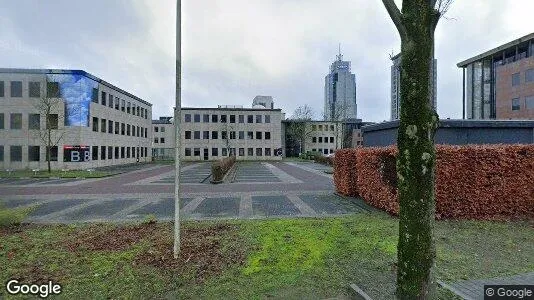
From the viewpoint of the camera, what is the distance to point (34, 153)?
33.6 m

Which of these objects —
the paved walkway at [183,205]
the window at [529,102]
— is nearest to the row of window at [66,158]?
the paved walkway at [183,205]

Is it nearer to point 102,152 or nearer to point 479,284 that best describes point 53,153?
point 102,152

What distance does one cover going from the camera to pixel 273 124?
64.1 metres

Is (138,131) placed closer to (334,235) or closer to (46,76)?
(46,76)

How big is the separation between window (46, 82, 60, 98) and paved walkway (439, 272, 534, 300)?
124 ft

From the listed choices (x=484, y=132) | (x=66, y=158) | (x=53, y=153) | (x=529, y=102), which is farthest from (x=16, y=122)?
(x=529, y=102)

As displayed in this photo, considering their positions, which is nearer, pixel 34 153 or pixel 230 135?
pixel 34 153

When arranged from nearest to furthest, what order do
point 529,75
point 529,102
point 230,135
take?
point 529,102 < point 529,75 < point 230,135

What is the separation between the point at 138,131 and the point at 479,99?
2540 inches

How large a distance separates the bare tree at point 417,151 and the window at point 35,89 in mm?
39274

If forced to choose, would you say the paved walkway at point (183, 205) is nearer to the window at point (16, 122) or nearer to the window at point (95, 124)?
the window at point (16, 122)

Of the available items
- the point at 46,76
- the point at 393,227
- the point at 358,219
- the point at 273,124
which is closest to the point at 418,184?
the point at 393,227

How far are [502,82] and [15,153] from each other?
228 feet

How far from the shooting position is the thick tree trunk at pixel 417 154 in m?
3.49
